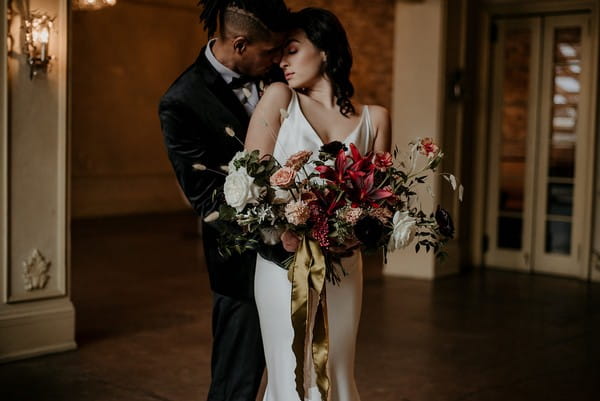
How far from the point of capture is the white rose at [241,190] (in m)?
2.38

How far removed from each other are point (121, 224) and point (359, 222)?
9.49 meters

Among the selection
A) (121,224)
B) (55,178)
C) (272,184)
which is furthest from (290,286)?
(121,224)

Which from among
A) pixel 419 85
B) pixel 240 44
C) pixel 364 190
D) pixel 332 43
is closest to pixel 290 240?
pixel 364 190

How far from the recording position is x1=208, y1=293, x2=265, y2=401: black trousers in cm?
308

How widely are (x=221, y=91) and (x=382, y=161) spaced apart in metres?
0.73

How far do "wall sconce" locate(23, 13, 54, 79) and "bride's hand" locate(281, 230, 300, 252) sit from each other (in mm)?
2827

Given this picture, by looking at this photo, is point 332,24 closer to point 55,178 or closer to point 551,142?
point 55,178

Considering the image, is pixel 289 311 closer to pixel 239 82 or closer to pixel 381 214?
pixel 381 214

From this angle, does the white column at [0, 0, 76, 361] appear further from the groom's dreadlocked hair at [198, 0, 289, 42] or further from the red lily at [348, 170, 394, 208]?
the red lily at [348, 170, 394, 208]

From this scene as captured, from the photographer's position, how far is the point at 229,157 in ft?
9.71

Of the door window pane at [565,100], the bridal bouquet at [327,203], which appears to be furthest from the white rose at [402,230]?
the door window pane at [565,100]

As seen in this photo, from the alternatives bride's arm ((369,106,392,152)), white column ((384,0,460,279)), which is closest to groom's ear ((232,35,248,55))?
bride's arm ((369,106,392,152))

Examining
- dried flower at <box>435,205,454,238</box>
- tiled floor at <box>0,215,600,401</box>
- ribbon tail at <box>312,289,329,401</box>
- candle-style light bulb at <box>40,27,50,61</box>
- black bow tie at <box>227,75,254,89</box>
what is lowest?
tiled floor at <box>0,215,600,401</box>

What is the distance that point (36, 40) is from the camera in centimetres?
480
